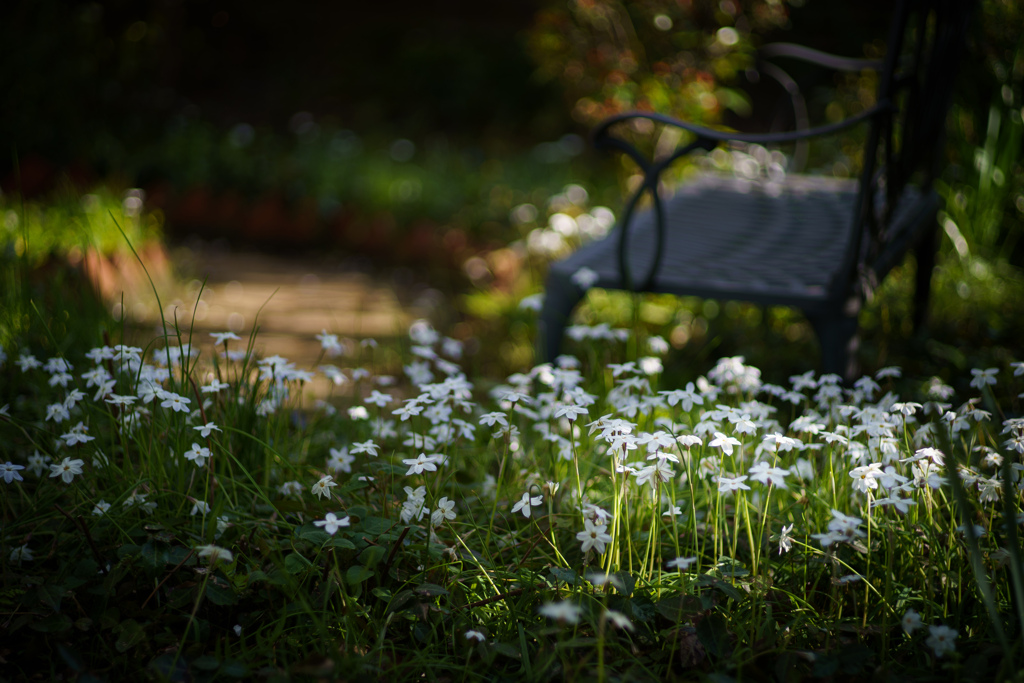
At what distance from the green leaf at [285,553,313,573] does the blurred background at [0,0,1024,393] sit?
617 millimetres

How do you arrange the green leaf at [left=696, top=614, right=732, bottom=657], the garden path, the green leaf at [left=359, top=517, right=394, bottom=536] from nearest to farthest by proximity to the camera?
the green leaf at [left=696, top=614, right=732, bottom=657], the green leaf at [left=359, top=517, right=394, bottom=536], the garden path

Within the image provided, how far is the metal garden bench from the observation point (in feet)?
5.83

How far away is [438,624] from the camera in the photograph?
3.86ft

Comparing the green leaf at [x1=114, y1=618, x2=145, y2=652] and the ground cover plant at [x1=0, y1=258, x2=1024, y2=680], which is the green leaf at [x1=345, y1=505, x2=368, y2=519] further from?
the green leaf at [x1=114, y1=618, x2=145, y2=652]

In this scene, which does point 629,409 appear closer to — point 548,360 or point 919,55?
point 548,360

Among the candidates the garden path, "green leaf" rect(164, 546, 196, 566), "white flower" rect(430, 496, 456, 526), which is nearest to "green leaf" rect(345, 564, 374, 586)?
"white flower" rect(430, 496, 456, 526)

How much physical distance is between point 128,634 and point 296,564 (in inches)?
10.5

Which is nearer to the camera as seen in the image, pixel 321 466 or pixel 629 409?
pixel 629 409

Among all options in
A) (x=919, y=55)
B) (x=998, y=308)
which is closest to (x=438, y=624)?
(x=919, y=55)

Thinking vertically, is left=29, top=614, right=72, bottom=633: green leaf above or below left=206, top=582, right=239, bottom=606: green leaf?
below

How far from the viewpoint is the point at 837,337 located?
1838mm

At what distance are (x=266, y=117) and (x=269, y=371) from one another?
8.71m

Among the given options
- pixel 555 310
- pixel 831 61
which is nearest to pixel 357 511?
pixel 555 310

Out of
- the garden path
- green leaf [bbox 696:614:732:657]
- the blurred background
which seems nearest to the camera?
green leaf [bbox 696:614:732:657]
